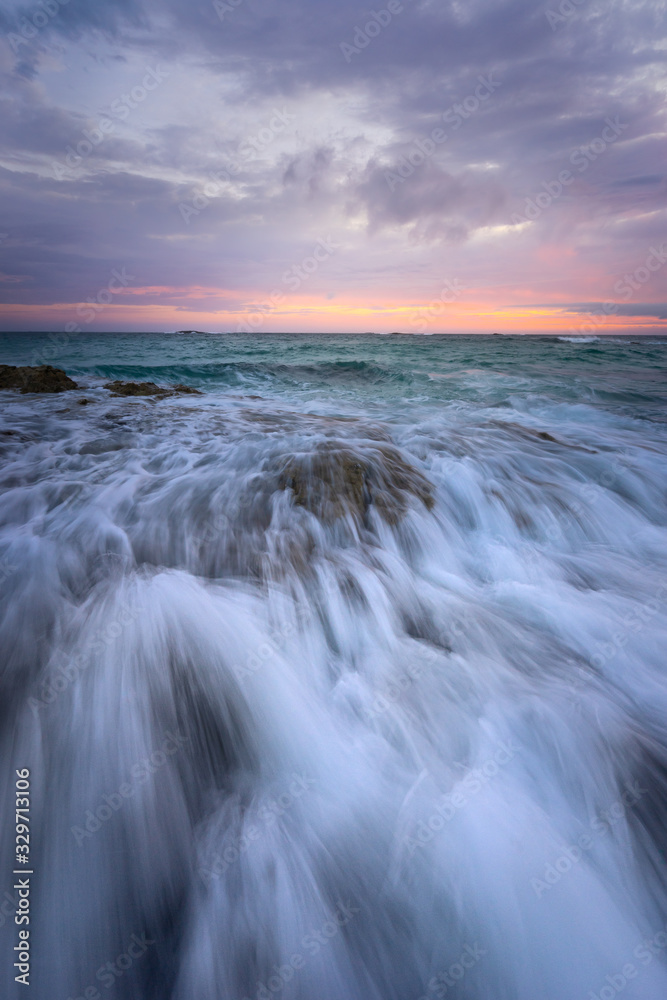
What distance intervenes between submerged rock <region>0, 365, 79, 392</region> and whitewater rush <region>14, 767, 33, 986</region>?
33.4 ft

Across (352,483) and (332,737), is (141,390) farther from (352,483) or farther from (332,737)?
(332,737)

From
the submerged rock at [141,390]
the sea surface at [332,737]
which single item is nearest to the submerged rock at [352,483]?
the sea surface at [332,737]

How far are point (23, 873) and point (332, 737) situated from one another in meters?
1.31

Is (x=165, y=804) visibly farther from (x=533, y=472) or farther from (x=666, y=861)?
(x=533, y=472)

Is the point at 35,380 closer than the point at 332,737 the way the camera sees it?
No

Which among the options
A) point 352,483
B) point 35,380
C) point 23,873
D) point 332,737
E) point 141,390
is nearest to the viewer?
point 23,873

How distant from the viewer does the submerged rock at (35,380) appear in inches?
382

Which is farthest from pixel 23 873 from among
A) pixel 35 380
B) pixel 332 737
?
pixel 35 380

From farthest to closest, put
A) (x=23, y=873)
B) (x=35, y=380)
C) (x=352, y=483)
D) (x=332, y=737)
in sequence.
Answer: (x=35, y=380), (x=352, y=483), (x=332, y=737), (x=23, y=873)

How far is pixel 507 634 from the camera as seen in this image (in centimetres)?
285

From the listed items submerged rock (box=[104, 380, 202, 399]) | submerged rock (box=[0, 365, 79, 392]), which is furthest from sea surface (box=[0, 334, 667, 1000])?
submerged rock (box=[0, 365, 79, 392])

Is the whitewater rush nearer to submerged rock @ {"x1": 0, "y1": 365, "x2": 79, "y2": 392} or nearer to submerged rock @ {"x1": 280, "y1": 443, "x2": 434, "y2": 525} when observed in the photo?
submerged rock @ {"x1": 280, "y1": 443, "x2": 434, "y2": 525}

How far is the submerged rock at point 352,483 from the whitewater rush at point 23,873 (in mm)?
2590

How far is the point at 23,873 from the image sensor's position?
1.60 meters
